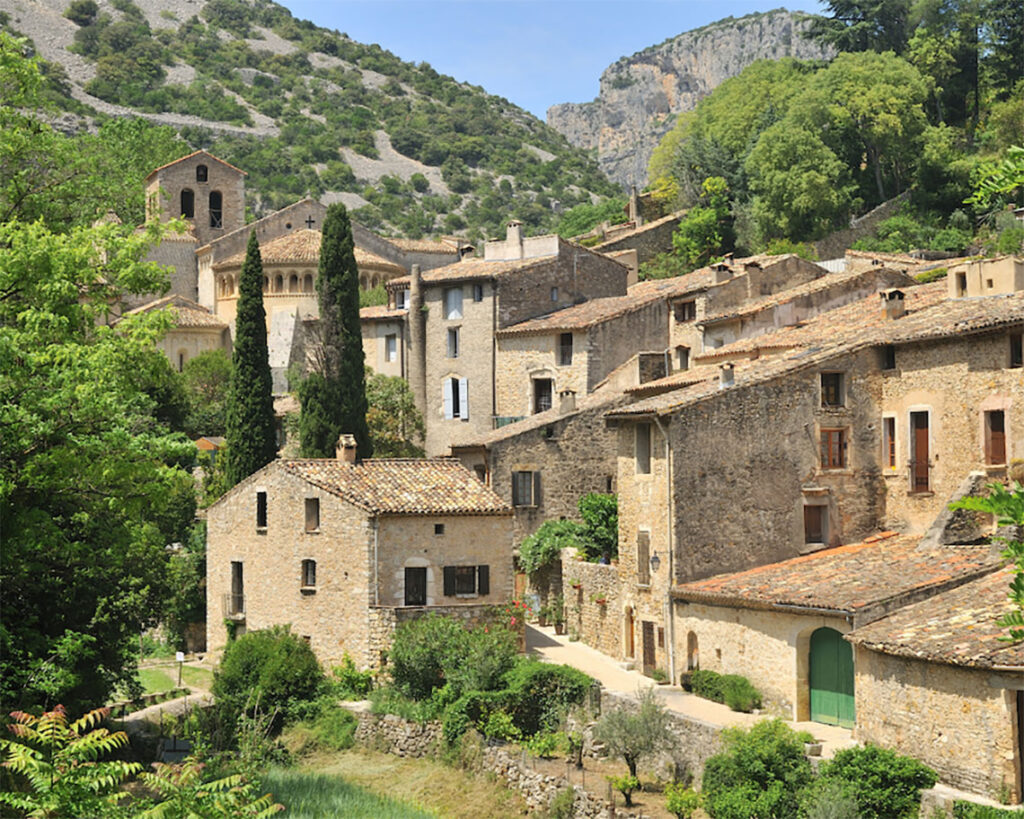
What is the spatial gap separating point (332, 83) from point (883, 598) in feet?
544

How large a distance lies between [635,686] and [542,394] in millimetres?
21086

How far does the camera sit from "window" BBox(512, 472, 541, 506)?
48.4 metres

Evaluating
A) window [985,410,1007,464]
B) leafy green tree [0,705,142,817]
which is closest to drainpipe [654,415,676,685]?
window [985,410,1007,464]

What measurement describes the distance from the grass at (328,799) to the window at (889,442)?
15672mm

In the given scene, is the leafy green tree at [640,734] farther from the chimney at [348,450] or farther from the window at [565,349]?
the window at [565,349]

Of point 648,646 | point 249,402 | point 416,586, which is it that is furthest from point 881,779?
point 249,402

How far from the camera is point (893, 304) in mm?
41688

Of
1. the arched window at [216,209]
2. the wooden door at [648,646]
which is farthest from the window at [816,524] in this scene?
the arched window at [216,209]

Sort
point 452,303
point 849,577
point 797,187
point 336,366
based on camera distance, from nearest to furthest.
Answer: point 849,577 < point 336,366 < point 452,303 < point 797,187

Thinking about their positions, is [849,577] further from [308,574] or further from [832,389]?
[308,574]

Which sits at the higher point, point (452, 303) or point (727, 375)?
point (452, 303)

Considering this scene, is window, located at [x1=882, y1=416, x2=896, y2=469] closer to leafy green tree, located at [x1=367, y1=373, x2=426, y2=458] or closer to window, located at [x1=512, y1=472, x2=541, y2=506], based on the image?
window, located at [x1=512, y1=472, x2=541, y2=506]

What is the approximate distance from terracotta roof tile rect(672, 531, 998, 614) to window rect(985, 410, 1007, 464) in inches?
110

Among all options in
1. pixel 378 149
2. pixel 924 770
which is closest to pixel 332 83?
pixel 378 149
